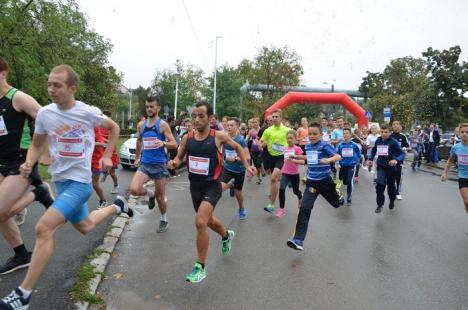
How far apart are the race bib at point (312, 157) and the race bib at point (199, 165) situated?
2030 millimetres

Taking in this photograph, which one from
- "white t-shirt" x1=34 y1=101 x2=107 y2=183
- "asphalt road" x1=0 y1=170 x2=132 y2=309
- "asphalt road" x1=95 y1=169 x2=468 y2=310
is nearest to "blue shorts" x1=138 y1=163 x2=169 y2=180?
"asphalt road" x1=95 y1=169 x2=468 y2=310

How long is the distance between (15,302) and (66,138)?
4.33 ft

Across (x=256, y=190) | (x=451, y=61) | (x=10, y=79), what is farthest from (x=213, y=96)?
(x=256, y=190)

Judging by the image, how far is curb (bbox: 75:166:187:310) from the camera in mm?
4113

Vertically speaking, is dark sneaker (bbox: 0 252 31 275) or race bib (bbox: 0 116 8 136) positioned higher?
race bib (bbox: 0 116 8 136)

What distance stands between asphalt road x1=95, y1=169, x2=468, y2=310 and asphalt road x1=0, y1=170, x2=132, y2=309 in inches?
14.2

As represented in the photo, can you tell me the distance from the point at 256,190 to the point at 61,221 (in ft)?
27.3

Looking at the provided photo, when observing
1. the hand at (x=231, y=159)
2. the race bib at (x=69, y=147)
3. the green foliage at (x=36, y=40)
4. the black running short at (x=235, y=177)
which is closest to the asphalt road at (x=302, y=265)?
the black running short at (x=235, y=177)

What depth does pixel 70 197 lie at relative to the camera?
3621 mm

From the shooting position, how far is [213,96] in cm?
4562

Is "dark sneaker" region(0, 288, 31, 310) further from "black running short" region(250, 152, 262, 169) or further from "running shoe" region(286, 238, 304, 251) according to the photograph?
"black running short" region(250, 152, 262, 169)

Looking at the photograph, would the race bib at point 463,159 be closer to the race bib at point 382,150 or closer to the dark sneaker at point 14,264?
the race bib at point 382,150

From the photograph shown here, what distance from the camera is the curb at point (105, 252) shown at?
4.11m

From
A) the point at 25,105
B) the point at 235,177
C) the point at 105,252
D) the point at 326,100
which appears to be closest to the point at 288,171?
the point at 235,177
